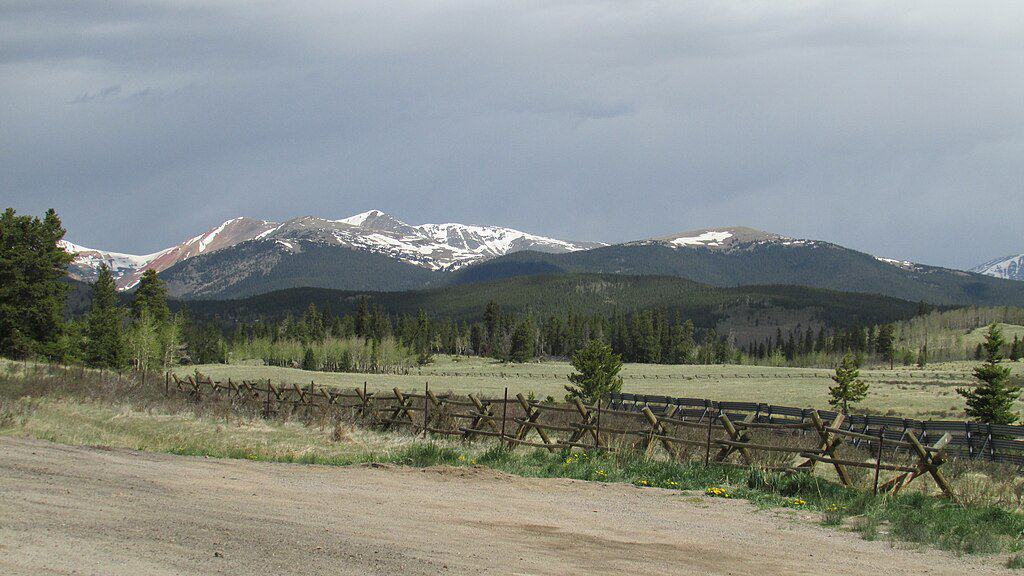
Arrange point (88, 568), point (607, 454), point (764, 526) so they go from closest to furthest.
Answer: point (88, 568), point (764, 526), point (607, 454)

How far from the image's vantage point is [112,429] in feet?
82.6

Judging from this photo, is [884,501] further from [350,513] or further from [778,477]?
[350,513]

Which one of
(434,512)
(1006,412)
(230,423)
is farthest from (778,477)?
(1006,412)

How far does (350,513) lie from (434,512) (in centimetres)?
148

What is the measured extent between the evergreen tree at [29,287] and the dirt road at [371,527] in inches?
1759

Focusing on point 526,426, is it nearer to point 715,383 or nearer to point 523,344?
point 715,383

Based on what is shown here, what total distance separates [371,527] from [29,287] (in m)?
55.0

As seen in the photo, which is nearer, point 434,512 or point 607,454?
point 434,512

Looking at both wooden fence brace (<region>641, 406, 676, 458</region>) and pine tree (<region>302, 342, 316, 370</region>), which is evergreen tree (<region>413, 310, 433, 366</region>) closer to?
pine tree (<region>302, 342, 316, 370</region>)

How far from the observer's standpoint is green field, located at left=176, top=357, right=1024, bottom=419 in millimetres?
79250

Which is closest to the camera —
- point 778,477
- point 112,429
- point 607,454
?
point 778,477

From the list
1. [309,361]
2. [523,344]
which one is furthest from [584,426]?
[523,344]

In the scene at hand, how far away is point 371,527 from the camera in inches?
456

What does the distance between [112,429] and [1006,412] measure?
51954 millimetres
